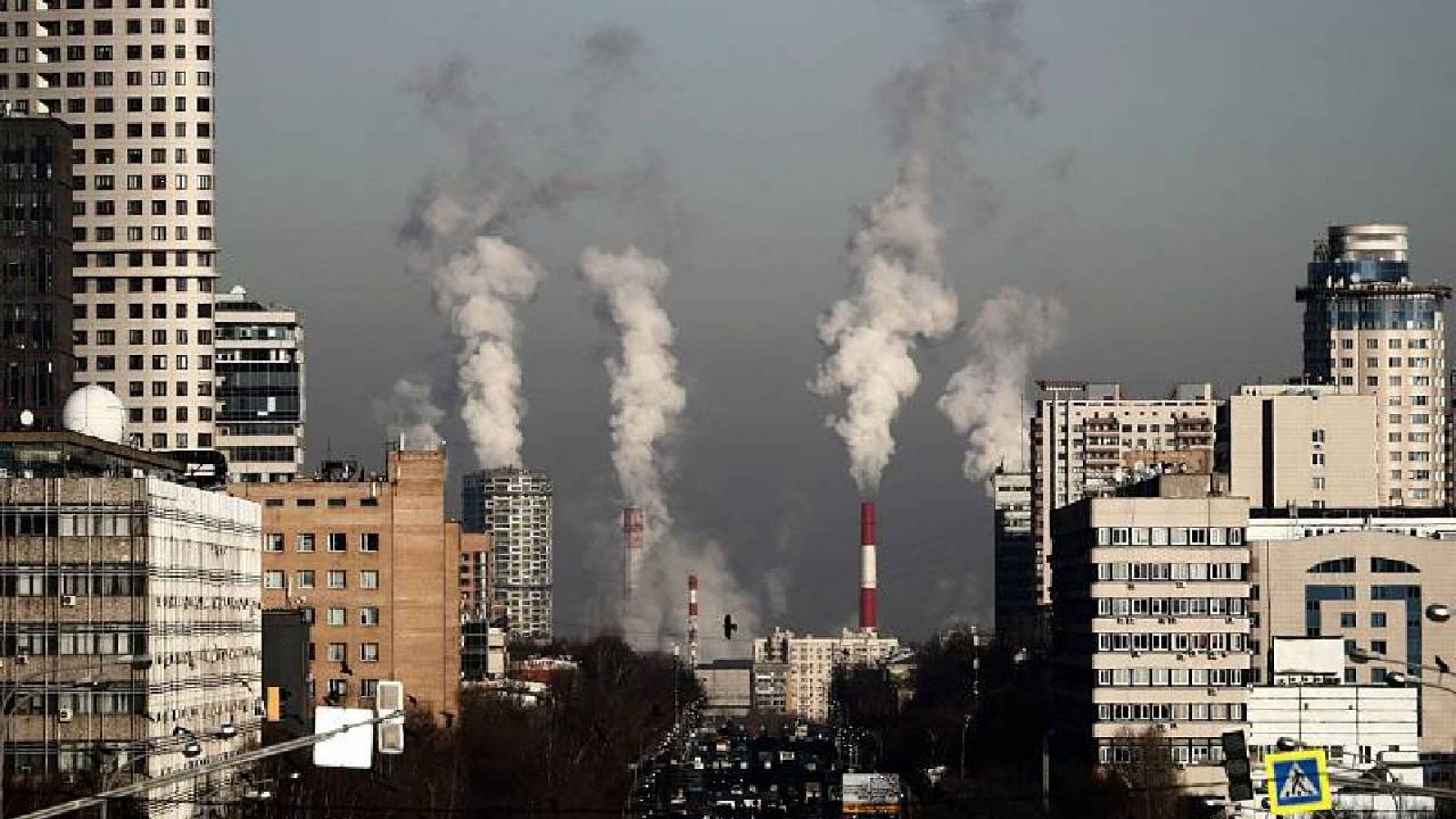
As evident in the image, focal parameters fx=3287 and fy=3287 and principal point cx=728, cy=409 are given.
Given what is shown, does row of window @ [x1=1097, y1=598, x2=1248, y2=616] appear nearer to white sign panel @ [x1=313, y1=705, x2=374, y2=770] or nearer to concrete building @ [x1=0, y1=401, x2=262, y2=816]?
concrete building @ [x1=0, y1=401, x2=262, y2=816]

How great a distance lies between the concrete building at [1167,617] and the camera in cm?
17912

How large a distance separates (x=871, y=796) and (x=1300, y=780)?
11145 cm

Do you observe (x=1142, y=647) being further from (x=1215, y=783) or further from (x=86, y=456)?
(x=86, y=456)

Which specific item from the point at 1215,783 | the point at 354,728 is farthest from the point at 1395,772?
the point at 354,728

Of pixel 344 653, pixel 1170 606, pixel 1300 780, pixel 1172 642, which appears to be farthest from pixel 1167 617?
pixel 1300 780

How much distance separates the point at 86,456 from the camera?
124 m

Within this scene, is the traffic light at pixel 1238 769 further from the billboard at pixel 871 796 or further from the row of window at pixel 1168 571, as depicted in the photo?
the row of window at pixel 1168 571

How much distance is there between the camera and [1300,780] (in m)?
63.9

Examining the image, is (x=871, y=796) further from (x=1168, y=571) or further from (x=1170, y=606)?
(x=1168, y=571)

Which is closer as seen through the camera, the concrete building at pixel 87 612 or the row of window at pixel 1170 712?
the concrete building at pixel 87 612

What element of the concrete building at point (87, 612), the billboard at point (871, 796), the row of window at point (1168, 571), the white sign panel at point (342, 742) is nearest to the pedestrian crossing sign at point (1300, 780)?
the white sign panel at point (342, 742)

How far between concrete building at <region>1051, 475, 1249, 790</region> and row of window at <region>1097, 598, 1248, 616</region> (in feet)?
0.16

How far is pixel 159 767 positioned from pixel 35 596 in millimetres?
8129

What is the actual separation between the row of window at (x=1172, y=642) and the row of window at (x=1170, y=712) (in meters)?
3.11
